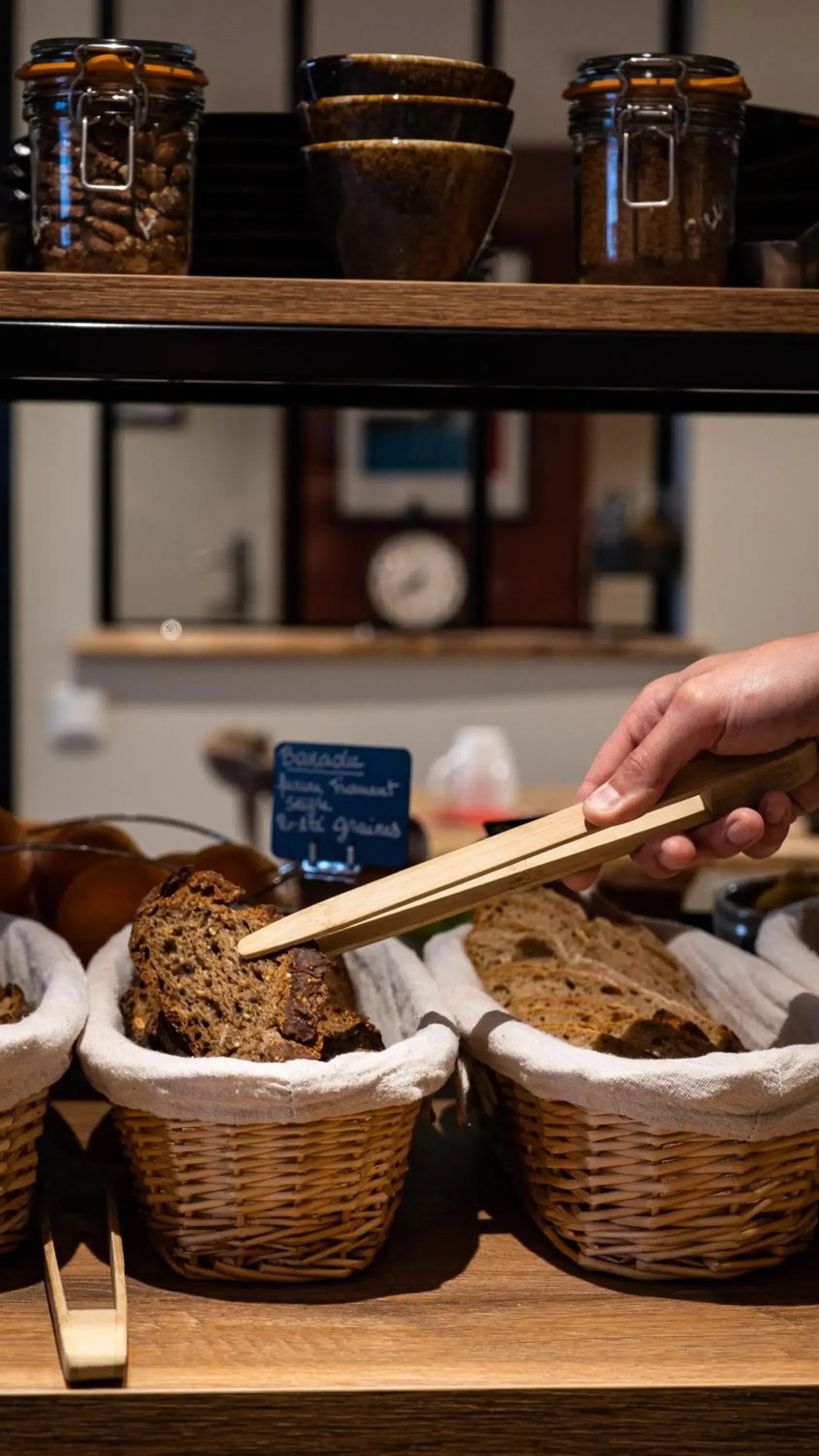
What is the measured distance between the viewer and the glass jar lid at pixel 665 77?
95cm

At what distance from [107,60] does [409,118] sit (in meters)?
0.18

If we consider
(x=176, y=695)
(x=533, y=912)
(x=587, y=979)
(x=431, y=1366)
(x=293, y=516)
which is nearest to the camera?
(x=431, y=1366)

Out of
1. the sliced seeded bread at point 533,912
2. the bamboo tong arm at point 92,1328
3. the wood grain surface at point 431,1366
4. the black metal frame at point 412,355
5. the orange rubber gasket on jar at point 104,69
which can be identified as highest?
the orange rubber gasket on jar at point 104,69

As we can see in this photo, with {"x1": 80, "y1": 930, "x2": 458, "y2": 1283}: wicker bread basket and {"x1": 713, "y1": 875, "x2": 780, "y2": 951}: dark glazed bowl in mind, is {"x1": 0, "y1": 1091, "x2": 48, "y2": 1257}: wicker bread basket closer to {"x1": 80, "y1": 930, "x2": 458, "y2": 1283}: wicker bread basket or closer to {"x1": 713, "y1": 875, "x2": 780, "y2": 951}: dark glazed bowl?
{"x1": 80, "y1": 930, "x2": 458, "y2": 1283}: wicker bread basket

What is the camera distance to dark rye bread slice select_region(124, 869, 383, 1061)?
0.93 m

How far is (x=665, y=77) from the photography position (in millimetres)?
952

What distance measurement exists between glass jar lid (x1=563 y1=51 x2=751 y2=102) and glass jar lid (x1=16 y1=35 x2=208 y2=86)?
235 mm

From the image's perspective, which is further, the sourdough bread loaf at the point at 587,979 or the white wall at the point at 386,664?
the white wall at the point at 386,664

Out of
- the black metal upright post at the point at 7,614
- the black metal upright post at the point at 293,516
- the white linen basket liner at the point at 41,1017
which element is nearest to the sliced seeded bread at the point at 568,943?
the white linen basket liner at the point at 41,1017

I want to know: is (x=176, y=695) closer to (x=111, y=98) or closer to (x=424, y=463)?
(x=424, y=463)

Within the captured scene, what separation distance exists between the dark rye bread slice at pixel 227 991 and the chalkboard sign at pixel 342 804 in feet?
0.50

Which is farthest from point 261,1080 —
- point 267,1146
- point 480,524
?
point 480,524

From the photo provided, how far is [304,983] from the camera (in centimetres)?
95

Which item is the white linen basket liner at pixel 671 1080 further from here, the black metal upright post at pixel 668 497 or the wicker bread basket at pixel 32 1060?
the black metal upright post at pixel 668 497
